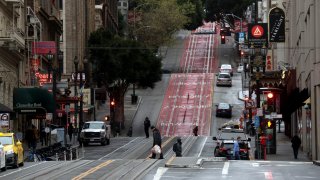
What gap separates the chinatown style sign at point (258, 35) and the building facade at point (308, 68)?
2.55 metres

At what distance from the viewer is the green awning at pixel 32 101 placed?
6969cm

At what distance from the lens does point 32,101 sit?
70125 millimetres

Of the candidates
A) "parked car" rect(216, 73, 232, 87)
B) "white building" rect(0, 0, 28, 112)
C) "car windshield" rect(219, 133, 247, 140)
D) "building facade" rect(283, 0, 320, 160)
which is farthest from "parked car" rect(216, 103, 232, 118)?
"car windshield" rect(219, 133, 247, 140)

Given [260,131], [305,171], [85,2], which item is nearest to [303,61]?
[260,131]

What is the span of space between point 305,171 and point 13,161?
1251 centimetres

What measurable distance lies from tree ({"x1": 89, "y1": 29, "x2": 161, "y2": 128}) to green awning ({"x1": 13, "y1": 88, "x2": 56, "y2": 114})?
2385cm

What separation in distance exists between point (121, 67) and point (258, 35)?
4015cm

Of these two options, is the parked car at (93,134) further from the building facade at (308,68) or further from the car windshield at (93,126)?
the building facade at (308,68)

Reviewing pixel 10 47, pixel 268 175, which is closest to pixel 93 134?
pixel 10 47

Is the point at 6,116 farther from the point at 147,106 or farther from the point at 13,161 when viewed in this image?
the point at 147,106

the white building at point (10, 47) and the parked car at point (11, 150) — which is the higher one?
the white building at point (10, 47)

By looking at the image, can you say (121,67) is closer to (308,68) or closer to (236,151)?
(308,68)

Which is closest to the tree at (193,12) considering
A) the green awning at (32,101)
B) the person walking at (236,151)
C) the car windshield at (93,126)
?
the green awning at (32,101)

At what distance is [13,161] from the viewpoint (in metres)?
39.7
